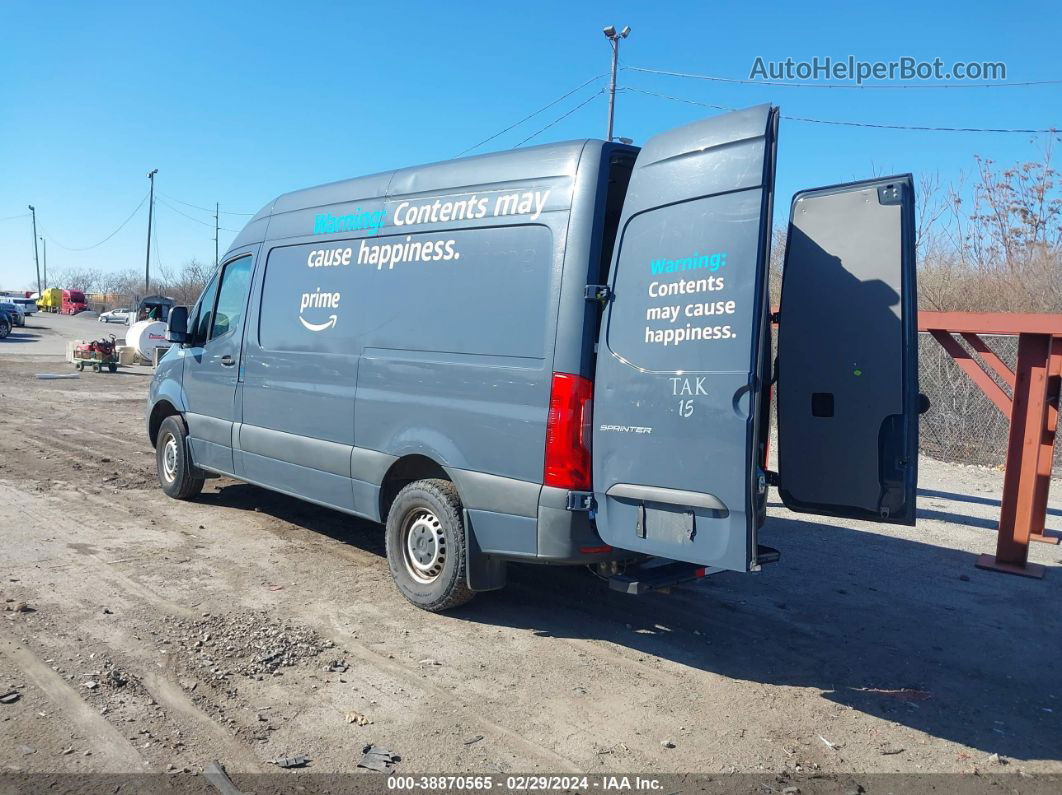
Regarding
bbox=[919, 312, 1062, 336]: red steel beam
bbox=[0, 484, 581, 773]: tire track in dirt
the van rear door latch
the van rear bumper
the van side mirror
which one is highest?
bbox=[919, 312, 1062, 336]: red steel beam

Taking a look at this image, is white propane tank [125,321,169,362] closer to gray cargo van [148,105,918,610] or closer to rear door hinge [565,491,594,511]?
gray cargo van [148,105,918,610]

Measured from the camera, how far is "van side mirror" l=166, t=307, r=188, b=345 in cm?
780

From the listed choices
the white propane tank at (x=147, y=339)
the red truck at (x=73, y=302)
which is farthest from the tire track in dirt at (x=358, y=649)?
the red truck at (x=73, y=302)

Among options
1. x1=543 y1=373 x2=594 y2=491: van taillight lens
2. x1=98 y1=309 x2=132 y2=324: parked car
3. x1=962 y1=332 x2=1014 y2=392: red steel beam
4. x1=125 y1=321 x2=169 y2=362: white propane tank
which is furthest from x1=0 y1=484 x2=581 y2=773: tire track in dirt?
x1=98 y1=309 x2=132 y2=324: parked car

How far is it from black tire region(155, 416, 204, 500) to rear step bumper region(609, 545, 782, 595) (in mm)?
5080

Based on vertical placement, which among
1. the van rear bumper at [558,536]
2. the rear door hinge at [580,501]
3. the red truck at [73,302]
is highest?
the red truck at [73,302]

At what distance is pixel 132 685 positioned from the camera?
13.5 ft

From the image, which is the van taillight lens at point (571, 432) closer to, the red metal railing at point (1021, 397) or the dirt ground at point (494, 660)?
the dirt ground at point (494, 660)

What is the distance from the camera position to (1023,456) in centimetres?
747

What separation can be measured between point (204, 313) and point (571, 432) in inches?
191

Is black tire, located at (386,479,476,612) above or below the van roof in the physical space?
below

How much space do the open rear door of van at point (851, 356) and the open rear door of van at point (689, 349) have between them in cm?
95

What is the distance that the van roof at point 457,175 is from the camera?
4.82 metres

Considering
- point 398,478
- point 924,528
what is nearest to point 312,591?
point 398,478
